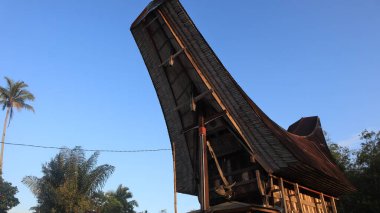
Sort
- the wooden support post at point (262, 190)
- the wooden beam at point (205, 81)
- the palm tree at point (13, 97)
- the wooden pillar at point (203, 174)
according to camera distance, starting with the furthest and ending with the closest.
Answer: the palm tree at point (13, 97) → the wooden beam at point (205, 81) → the wooden support post at point (262, 190) → the wooden pillar at point (203, 174)

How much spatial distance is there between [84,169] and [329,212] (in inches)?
693

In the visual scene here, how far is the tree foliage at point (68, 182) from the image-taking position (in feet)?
75.6

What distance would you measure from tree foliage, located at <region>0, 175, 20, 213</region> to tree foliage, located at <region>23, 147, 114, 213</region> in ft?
81.7

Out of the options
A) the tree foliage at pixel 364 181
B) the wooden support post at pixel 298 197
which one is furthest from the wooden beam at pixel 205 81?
the tree foliage at pixel 364 181

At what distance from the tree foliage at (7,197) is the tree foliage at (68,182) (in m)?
24.9

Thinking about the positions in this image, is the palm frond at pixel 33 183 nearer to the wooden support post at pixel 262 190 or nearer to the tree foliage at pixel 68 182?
the tree foliage at pixel 68 182

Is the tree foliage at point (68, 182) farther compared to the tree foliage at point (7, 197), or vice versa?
the tree foliage at point (7, 197)

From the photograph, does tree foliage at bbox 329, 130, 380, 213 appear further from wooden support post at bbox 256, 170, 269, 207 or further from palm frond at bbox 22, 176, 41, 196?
palm frond at bbox 22, 176, 41, 196

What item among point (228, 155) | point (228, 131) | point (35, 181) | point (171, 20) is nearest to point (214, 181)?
point (228, 155)

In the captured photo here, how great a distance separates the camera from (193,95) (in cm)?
→ 1187

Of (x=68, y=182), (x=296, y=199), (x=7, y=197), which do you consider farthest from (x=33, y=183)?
(x=7, y=197)

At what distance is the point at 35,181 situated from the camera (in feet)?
78.8

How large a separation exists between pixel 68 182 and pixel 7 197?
29924mm

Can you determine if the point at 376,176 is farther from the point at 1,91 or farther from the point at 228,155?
the point at 1,91
